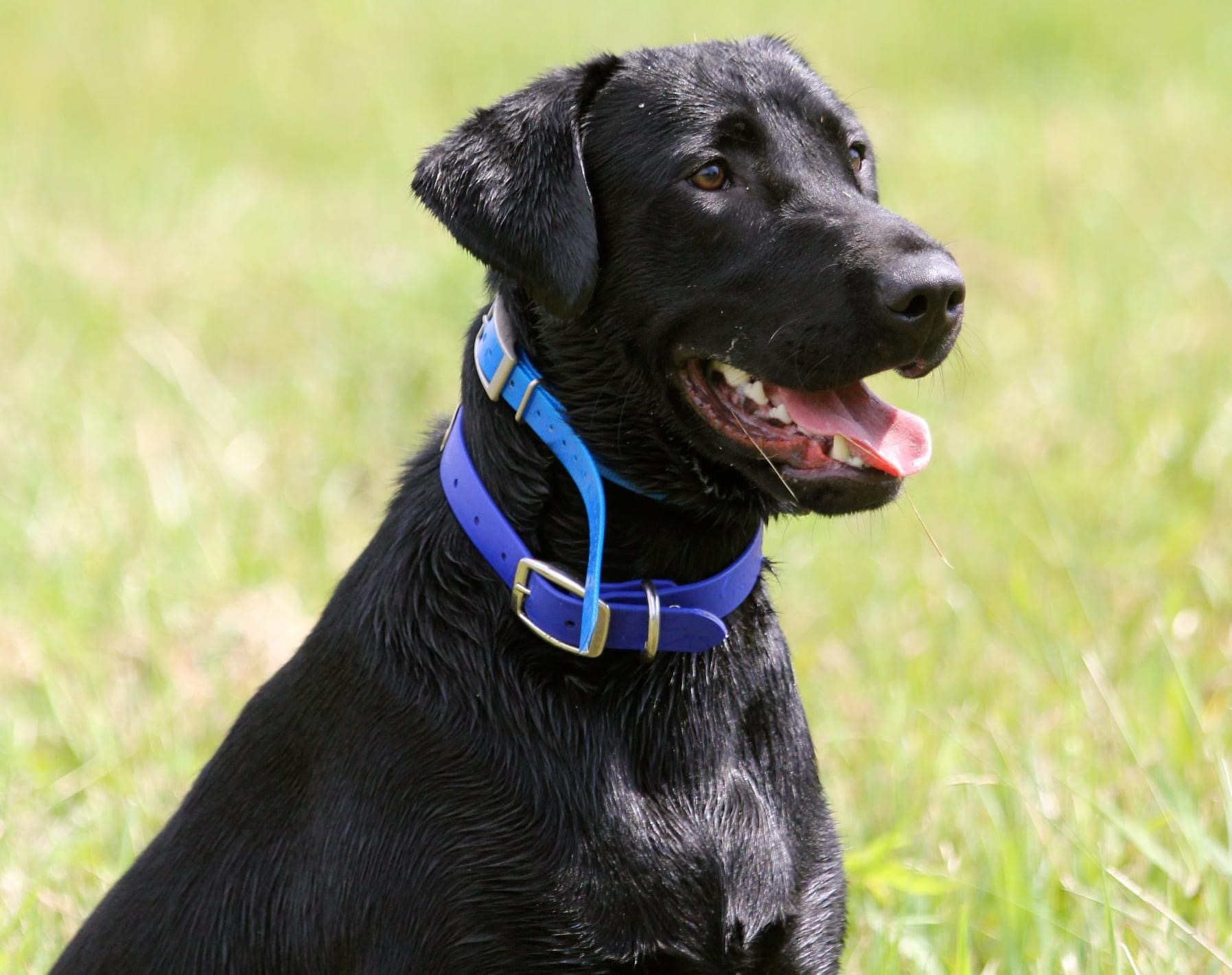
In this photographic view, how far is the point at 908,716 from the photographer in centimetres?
376

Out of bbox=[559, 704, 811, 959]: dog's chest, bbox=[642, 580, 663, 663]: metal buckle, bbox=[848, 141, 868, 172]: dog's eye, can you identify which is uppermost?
bbox=[848, 141, 868, 172]: dog's eye

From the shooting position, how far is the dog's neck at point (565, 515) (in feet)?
7.87

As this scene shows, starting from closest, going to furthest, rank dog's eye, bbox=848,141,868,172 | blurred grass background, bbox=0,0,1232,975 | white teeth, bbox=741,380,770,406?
white teeth, bbox=741,380,770,406, dog's eye, bbox=848,141,868,172, blurred grass background, bbox=0,0,1232,975

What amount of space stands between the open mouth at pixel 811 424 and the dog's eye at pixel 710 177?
0.28 meters

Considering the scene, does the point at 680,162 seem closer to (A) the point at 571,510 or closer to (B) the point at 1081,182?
(A) the point at 571,510

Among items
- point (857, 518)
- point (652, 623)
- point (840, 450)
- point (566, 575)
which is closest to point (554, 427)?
point (566, 575)

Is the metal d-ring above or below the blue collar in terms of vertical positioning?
above

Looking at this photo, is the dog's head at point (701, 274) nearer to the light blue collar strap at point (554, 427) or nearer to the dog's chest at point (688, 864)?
the light blue collar strap at point (554, 427)

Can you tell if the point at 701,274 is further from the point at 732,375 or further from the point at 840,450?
the point at 840,450

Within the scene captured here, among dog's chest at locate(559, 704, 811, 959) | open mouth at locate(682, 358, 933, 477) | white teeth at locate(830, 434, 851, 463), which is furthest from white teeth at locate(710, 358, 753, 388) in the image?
dog's chest at locate(559, 704, 811, 959)

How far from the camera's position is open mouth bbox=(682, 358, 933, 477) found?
2.34 metres

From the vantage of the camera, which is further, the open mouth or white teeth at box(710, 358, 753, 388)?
white teeth at box(710, 358, 753, 388)

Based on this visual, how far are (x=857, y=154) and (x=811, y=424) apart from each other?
2.06 ft

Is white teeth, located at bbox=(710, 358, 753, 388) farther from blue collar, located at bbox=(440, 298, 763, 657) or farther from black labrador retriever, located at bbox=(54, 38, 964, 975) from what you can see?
blue collar, located at bbox=(440, 298, 763, 657)
